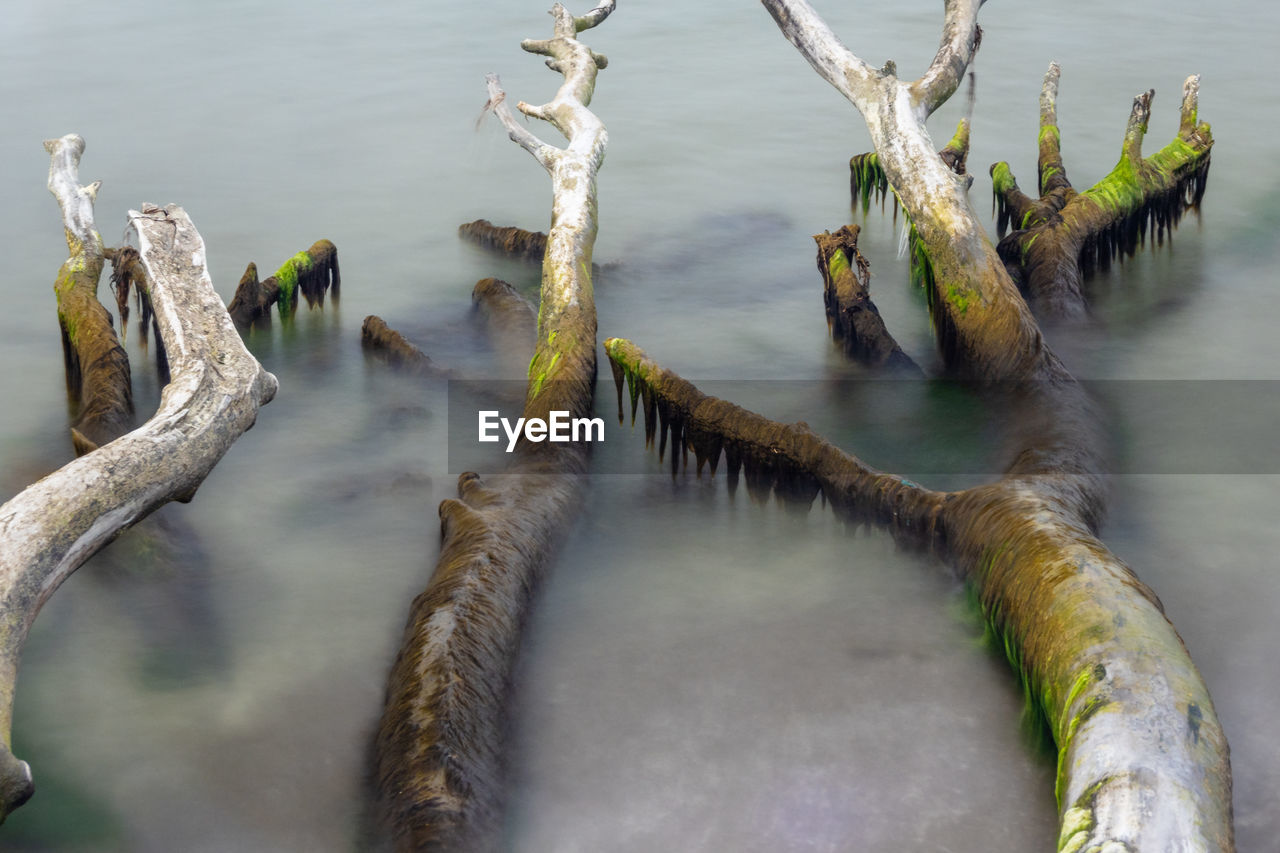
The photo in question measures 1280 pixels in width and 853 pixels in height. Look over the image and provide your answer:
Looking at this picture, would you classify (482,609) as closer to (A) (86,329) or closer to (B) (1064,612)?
(B) (1064,612)

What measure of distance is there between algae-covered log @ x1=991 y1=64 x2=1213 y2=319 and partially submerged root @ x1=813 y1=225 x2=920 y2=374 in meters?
1.07

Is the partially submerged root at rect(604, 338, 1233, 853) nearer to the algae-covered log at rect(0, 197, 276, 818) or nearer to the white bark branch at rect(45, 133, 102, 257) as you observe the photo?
the algae-covered log at rect(0, 197, 276, 818)

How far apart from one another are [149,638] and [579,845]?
1.97 m

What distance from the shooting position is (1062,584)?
165 inches

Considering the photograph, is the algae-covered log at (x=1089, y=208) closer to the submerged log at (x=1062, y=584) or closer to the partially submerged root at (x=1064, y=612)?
the submerged log at (x=1062, y=584)

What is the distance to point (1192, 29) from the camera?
14.7 meters

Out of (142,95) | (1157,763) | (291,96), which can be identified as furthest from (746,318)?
(142,95)

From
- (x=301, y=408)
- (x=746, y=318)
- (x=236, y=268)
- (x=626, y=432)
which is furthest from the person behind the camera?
(x=236, y=268)

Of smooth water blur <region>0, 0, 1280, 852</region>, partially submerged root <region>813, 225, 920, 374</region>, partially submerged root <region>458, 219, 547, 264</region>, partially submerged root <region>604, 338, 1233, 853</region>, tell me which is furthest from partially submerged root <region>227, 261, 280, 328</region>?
partially submerged root <region>813, 225, 920, 374</region>

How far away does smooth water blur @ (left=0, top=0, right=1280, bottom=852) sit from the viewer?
397cm

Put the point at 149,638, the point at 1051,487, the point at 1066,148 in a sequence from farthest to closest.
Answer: the point at 1066,148
the point at 1051,487
the point at 149,638

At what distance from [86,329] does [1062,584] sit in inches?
196

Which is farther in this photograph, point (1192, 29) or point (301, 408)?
point (1192, 29)

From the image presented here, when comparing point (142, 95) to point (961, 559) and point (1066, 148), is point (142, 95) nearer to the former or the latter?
point (1066, 148)
